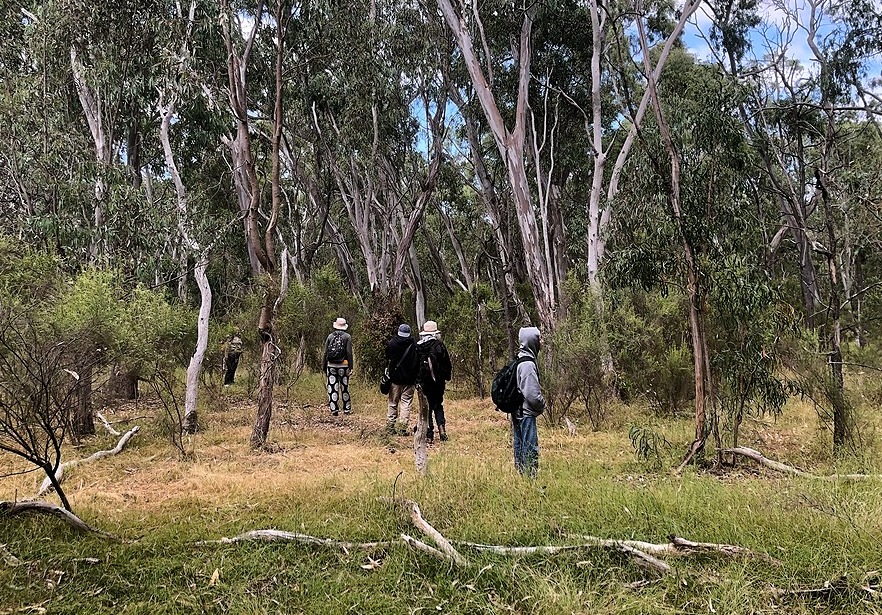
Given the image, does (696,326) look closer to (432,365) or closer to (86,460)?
(432,365)

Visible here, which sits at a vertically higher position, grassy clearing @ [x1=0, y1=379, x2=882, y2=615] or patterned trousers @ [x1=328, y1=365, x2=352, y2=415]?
patterned trousers @ [x1=328, y1=365, x2=352, y2=415]

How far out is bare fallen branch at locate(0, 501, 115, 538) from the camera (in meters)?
4.25

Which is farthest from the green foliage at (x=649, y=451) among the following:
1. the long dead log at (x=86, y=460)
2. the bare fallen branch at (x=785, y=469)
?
the long dead log at (x=86, y=460)

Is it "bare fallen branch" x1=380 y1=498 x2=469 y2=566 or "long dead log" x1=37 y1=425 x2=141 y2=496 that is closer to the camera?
"bare fallen branch" x1=380 y1=498 x2=469 y2=566

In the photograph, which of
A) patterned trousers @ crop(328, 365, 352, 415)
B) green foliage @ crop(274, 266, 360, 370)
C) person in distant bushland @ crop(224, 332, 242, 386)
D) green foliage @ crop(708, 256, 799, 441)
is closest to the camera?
green foliage @ crop(708, 256, 799, 441)

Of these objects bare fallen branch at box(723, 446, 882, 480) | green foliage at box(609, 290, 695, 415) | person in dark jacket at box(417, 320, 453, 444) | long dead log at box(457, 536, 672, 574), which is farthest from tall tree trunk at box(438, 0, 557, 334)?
long dead log at box(457, 536, 672, 574)

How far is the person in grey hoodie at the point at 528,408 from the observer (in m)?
5.03

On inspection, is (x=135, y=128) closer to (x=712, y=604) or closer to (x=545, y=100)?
(x=545, y=100)

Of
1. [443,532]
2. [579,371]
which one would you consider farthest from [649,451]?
[443,532]

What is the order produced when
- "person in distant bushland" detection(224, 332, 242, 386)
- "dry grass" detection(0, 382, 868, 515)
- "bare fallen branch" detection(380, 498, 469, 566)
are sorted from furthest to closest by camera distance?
"person in distant bushland" detection(224, 332, 242, 386) → "dry grass" detection(0, 382, 868, 515) → "bare fallen branch" detection(380, 498, 469, 566)

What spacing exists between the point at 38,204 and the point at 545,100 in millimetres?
11727

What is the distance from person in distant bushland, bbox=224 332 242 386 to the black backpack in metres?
8.11

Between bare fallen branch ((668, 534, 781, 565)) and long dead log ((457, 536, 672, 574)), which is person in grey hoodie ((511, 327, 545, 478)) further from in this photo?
bare fallen branch ((668, 534, 781, 565))

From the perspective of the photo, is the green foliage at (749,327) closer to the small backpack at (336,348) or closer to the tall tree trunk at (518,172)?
the tall tree trunk at (518,172)
